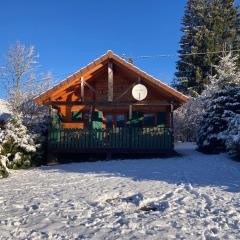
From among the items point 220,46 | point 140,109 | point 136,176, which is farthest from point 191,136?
point 136,176

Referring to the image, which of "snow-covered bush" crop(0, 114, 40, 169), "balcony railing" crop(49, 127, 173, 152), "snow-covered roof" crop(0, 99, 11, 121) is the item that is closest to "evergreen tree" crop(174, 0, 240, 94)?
"snow-covered roof" crop(0, 99, 11, 121)

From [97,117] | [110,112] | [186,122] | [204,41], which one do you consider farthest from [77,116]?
[204,41]

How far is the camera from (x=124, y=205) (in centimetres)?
781

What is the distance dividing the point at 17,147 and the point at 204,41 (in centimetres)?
2869

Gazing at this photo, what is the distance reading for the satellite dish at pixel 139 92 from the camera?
709 inches

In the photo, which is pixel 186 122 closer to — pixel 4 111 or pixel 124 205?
pixel 4 111

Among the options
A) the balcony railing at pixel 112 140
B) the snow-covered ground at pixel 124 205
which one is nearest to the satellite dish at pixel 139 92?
the balcony railing at pixel 112 140

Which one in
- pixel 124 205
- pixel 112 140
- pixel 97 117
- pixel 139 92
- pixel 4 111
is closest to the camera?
pixel 124 205

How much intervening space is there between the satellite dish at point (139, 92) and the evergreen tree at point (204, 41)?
66.5ft

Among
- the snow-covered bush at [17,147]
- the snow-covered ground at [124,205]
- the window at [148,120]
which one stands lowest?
the snow-covered ground at [124,205]

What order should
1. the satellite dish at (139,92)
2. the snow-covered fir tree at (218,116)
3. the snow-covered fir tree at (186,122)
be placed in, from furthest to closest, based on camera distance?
1. the snow-covered fir tree at (186,122)
2. the snow-covered fir tree at (218,116)
3. the satellite dish at (139,92)

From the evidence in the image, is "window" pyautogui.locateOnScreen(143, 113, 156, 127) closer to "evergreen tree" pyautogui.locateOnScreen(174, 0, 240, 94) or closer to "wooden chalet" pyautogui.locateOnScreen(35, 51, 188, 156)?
"wooden chalet" pyautogui.locateOnScreen(35, 51, 188, 156)

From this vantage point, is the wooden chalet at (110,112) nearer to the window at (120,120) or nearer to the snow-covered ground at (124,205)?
the window at (120,120)

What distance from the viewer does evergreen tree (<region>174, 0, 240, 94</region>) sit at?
38.8 m
